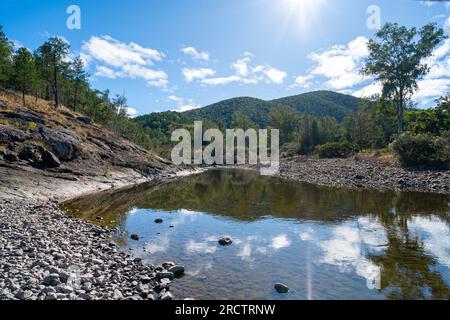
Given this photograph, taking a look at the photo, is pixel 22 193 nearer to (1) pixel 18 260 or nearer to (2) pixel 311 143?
(1) pixel 18 260

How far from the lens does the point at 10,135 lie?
3878cm

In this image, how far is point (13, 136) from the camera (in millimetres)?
39062

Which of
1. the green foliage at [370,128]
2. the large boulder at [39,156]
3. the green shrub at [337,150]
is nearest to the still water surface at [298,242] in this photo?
the large boulder at [39,156]

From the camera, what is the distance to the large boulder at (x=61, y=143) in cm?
4323

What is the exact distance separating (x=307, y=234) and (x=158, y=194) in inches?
909

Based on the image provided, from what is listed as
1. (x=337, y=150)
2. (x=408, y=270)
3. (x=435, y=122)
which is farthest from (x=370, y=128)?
(x=408, y=270)

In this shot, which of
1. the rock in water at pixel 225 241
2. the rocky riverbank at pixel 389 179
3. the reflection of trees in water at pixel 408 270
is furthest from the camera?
the rocky riverbank at pixel 389 179

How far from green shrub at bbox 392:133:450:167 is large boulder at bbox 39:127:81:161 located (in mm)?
43384

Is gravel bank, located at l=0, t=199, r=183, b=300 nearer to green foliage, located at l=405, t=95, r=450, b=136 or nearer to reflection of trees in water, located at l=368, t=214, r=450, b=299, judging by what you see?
reflection of trees in water, located at l=368, t=214, r=450, b=299

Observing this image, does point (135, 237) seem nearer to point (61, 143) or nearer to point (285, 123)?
point (61, 143)

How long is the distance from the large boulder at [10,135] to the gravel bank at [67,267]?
2256 cm

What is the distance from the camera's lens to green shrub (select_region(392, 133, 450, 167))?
130 feet

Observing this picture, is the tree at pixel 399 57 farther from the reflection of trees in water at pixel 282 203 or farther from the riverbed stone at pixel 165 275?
the riverbed stone at pixel 165 275

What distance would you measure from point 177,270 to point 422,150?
40.5 meters
